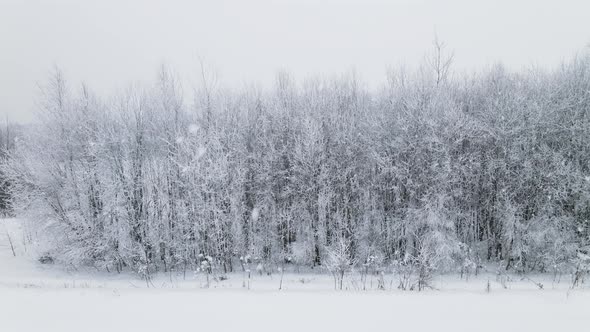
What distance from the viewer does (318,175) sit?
74.4 feet

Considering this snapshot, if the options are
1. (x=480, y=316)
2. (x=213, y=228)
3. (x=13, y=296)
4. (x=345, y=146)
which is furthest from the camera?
(x=345, y=146)

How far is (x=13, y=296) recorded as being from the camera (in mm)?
9117

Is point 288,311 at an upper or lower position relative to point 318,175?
lower

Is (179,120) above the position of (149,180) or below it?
above

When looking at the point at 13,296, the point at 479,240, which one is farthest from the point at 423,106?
the point at 13,296

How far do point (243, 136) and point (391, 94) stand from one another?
33.0 ft

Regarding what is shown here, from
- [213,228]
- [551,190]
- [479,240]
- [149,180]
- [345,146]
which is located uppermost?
[345,146]

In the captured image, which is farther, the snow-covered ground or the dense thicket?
the dense thicket

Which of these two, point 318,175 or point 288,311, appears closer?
point 288,311

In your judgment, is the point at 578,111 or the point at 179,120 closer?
the point at 578,111

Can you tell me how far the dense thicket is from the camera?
20453 mm

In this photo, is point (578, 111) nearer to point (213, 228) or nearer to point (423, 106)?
point (423, 106)

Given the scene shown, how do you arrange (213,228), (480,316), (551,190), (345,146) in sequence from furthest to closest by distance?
(345,146) < (213,228) < (551,190) < (480,316)

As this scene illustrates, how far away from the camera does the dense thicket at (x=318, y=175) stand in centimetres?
2045
